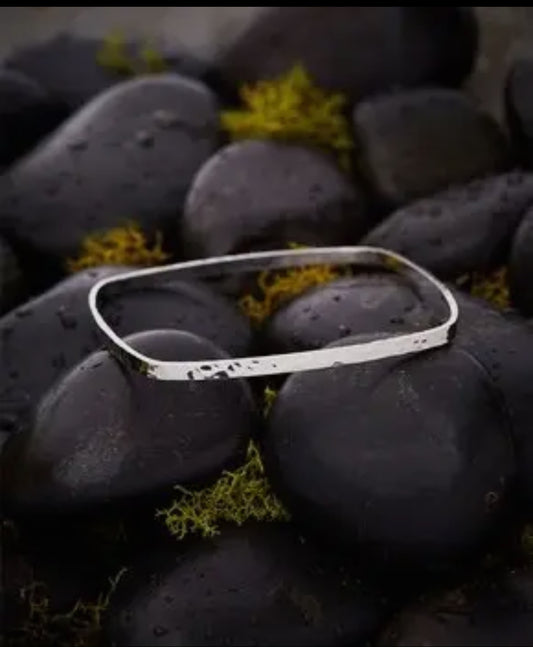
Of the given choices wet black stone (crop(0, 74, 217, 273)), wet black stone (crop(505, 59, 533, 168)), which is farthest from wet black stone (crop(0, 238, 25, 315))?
wet black stone (crop(505, 59, 533, 168))

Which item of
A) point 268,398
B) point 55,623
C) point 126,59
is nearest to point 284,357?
point 268,398

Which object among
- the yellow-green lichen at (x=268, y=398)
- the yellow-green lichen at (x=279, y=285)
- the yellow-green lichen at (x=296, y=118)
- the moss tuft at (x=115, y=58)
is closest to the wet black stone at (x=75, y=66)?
the moss tuft at (x=115, y=58)

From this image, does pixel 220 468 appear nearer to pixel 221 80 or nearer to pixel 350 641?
pixel 350 641

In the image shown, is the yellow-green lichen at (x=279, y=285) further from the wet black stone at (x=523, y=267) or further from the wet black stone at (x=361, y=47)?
the wet black stone at (x=361, y=47)

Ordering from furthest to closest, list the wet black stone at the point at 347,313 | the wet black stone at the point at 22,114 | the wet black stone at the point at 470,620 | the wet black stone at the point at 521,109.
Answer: the wet black stone at the point at 22,114
the wet black stone at the point at 521,109
the wet black stone at the point at 347,313
the wet black stone at the point at 470,620

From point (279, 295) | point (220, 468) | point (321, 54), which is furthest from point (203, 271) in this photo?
point (321, 54)

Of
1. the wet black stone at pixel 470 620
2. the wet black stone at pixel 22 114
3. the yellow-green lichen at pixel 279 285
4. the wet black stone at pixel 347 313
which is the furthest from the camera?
the wet black stone at pixel 22 114

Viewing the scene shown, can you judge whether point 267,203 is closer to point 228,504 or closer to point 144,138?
point 144,138
